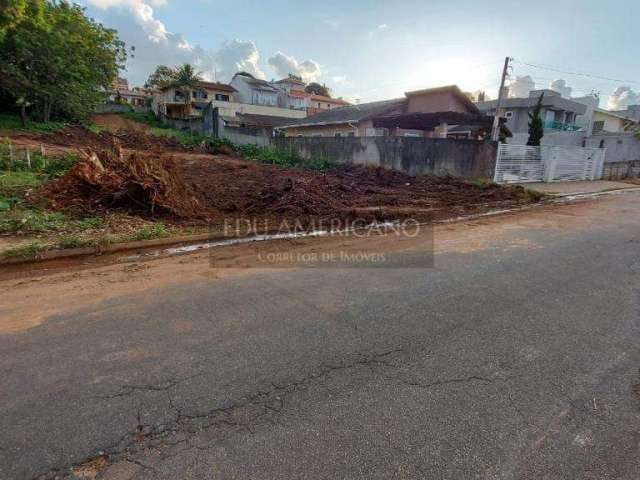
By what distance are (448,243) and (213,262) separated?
14.1 ft

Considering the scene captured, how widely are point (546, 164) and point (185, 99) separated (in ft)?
139

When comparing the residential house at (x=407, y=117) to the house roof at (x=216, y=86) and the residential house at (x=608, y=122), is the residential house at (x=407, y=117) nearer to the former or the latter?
the residential house at (x=608, y=122)

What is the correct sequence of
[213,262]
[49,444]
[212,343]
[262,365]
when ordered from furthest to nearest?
[213,262] < [212,343] < [262,365] < [49,444]

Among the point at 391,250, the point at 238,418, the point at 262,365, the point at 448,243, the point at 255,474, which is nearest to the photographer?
the point at 255,474

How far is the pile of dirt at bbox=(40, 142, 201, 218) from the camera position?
753 cm

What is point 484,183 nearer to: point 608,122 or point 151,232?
point 151,232

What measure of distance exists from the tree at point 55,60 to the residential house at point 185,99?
15.8 meters

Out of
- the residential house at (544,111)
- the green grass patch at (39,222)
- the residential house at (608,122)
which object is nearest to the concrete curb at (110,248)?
the green grass patch at (39,222)

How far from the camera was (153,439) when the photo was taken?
6.71 feet

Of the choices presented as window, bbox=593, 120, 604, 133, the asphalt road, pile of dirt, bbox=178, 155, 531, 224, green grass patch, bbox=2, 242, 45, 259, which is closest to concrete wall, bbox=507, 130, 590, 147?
window, bbox=593, 120, 604, 133

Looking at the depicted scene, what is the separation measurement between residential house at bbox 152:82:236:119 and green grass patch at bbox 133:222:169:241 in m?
42.0

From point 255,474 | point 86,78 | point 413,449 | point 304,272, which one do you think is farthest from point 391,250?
point 86,78

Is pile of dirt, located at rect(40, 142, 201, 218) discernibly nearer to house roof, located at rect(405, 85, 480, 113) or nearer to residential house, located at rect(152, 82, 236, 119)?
house roof, located at rect(405, 85, 480, 113)

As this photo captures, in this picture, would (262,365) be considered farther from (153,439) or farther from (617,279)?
(617,279)
